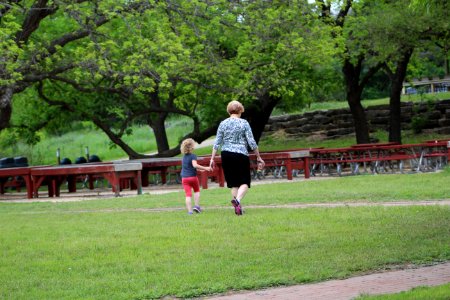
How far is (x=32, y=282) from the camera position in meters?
8.94

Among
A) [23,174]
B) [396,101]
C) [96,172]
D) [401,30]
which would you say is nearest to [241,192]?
[96,172]

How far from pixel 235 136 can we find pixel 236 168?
0.51 metres

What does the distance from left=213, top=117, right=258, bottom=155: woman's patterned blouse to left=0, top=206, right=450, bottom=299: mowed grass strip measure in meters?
1.09

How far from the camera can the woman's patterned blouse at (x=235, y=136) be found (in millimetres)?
14250

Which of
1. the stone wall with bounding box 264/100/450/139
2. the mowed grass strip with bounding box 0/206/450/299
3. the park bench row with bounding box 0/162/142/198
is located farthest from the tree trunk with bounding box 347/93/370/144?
the mowed grass strip with bounding box 0/206/450/299

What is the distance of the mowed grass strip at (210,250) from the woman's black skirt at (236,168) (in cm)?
60

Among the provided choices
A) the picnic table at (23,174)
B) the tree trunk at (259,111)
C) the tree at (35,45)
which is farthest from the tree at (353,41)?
the picnic table at (23,174)

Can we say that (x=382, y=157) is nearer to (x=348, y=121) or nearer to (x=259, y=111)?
(x=259, y=111)

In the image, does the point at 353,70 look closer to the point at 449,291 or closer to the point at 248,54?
the point at 248,54

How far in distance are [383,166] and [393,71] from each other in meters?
9.92

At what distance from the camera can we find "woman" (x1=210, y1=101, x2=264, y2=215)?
1427cm

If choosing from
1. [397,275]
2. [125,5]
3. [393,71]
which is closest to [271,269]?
[397,275]

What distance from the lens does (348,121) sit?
44.8 meters

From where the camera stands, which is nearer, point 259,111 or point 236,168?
point 236,168
